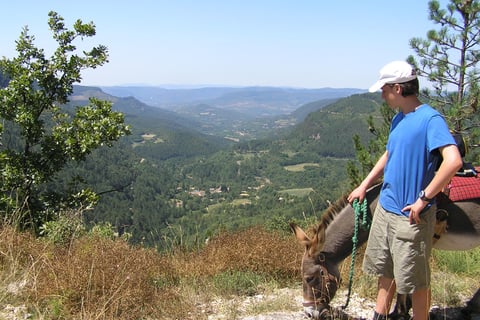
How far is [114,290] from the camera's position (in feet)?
9.80

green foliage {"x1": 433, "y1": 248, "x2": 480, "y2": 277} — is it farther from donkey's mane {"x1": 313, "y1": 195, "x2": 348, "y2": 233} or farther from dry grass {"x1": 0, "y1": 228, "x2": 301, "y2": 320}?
donkey's mane {"x1": 313, "y1": 195, "x2": 348, "y2": 233}

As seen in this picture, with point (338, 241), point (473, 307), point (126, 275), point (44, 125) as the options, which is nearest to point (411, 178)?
point (338, 241)

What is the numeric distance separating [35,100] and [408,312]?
614cm

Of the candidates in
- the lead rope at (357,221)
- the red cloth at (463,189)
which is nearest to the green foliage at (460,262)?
the red cloth at (463,189)

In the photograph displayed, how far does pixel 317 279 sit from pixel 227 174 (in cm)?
14751

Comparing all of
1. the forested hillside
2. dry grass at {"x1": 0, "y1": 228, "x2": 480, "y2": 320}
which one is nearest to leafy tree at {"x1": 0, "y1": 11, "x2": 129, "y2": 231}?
dry grass at {"x1": 0, "y1": 228, "x2": 480, "y2": 320}

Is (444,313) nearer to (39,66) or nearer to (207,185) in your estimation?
(39,66)

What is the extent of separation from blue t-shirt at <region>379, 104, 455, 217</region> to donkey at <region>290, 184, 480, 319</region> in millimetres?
522

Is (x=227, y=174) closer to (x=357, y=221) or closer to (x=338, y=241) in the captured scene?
(x=338, y=241)

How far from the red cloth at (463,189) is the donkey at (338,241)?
0.04 metres

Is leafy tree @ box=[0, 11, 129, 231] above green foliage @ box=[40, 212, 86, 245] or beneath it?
above

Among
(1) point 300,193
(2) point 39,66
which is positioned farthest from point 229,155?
(2) point 39,66

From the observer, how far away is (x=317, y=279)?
292 cm

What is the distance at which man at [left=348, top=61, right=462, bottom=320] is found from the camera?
2.16m
